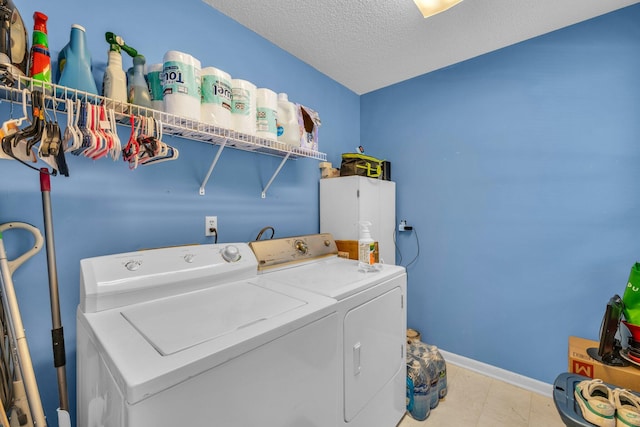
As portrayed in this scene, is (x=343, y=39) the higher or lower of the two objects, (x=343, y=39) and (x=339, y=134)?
the higher

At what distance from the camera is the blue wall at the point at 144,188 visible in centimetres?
116

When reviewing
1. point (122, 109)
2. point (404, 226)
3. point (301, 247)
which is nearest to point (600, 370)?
point (404, 226)

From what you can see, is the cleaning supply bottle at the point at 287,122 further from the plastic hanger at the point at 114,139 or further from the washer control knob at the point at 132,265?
the washer control knob at the point at 132,265

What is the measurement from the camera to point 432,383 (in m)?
1.94

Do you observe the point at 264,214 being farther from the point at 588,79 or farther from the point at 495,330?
the point at 588,79

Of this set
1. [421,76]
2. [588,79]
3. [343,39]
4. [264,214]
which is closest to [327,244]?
[264,214]

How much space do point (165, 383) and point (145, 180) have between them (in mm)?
1149

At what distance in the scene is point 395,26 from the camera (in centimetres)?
195

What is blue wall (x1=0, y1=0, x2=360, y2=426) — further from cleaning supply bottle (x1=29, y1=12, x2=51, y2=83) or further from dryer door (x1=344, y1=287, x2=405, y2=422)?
dryer door (x1=344, y1=287, x2=405, y2=422)

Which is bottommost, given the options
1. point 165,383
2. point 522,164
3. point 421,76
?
point 165,383

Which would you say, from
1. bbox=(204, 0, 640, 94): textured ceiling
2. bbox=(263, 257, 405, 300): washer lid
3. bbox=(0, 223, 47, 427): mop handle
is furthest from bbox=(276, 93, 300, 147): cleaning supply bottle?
bbox=(0, 223, 47, 427): mop handle

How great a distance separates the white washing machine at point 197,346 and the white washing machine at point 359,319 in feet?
0.31

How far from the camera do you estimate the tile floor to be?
1818mm

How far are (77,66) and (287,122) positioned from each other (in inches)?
41.3
